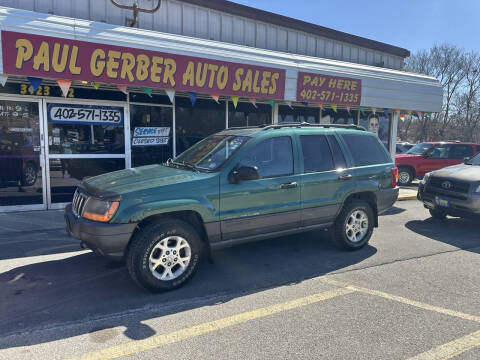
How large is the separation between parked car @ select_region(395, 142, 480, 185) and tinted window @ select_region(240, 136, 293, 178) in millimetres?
9592

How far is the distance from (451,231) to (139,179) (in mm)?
5804

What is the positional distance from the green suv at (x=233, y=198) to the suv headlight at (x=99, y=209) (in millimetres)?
11

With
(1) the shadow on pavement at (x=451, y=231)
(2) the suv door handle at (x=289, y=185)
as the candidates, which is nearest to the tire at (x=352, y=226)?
(2) the suv door handle at (x=289, y=185)

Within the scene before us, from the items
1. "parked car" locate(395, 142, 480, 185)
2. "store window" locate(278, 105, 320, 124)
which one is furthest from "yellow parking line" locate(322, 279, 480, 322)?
"parked car" locate(395, 142, 480, 185)

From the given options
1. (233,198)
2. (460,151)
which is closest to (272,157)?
(233,198)

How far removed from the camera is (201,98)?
9188 millimetres

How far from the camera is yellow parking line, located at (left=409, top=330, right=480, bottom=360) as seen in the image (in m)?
2.80

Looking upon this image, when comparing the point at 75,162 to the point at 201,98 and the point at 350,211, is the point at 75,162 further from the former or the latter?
the point at 350,211

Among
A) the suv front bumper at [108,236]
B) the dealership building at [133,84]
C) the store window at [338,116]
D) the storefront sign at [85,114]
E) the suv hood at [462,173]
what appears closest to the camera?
the suv front bumper at [108,236]

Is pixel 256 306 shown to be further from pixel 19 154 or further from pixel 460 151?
pixel 460 151

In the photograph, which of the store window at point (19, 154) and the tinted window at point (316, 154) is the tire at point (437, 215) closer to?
the tinted window at point (316, 154)

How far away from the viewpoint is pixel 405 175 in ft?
43.8

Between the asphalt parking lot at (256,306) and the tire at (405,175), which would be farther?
the tire at (405,175)

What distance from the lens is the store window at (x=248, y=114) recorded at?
9.77m
